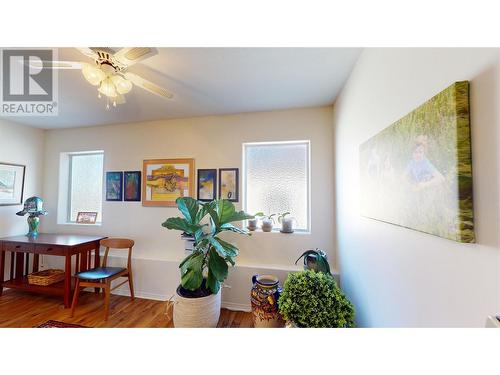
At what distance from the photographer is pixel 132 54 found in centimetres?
111

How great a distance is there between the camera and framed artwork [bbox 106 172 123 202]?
2717 mm

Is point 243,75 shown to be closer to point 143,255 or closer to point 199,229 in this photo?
point 199,229

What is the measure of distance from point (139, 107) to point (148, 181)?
3.12 ft

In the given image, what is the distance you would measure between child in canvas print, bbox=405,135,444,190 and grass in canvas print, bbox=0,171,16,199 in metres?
4.24

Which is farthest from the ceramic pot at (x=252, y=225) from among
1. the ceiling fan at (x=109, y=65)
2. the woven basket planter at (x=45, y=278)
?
the woven basket planter at (x=45, y=278)

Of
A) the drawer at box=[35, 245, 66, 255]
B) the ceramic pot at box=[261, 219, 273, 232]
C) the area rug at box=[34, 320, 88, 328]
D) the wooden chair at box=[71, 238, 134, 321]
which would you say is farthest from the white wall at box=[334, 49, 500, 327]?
the drawer at box=[35, 245, 66, 255]

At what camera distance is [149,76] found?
1642 mm

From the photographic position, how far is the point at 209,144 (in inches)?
98.2
